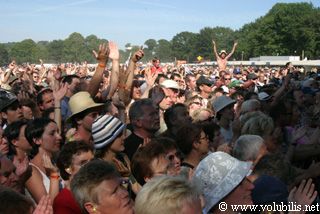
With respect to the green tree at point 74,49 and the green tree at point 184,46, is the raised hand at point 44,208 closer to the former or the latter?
the green tree at point 74,49

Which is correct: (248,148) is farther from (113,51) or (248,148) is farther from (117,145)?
(113,51)

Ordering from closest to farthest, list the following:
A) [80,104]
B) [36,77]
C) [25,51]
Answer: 1. [80,104]
2. [36,77]
3. [25,51]

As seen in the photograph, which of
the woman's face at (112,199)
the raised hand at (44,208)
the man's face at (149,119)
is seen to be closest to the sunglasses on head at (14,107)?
the man's face at (149,119)

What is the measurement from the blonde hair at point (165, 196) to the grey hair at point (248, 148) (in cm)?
182

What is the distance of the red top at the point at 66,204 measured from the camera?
124 inches

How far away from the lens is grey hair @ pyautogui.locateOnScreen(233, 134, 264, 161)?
438 centimetres

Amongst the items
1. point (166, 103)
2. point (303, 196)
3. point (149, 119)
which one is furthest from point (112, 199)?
point (166, 103)

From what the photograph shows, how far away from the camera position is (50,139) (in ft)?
15.8

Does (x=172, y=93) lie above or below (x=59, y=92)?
below

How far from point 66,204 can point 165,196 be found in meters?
0.97

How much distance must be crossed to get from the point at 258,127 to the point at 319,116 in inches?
97.4

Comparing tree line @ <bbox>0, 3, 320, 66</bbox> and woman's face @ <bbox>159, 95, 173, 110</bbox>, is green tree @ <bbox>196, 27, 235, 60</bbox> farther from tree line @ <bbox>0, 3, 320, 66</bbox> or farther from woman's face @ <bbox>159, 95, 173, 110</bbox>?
woman's face @ <bbox>159, 95, 173, 110</bbox>

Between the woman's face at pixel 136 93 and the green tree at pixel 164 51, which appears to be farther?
the green tree at pixel 164 51

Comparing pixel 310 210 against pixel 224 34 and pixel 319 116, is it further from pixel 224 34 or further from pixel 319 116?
pixel 224 34
